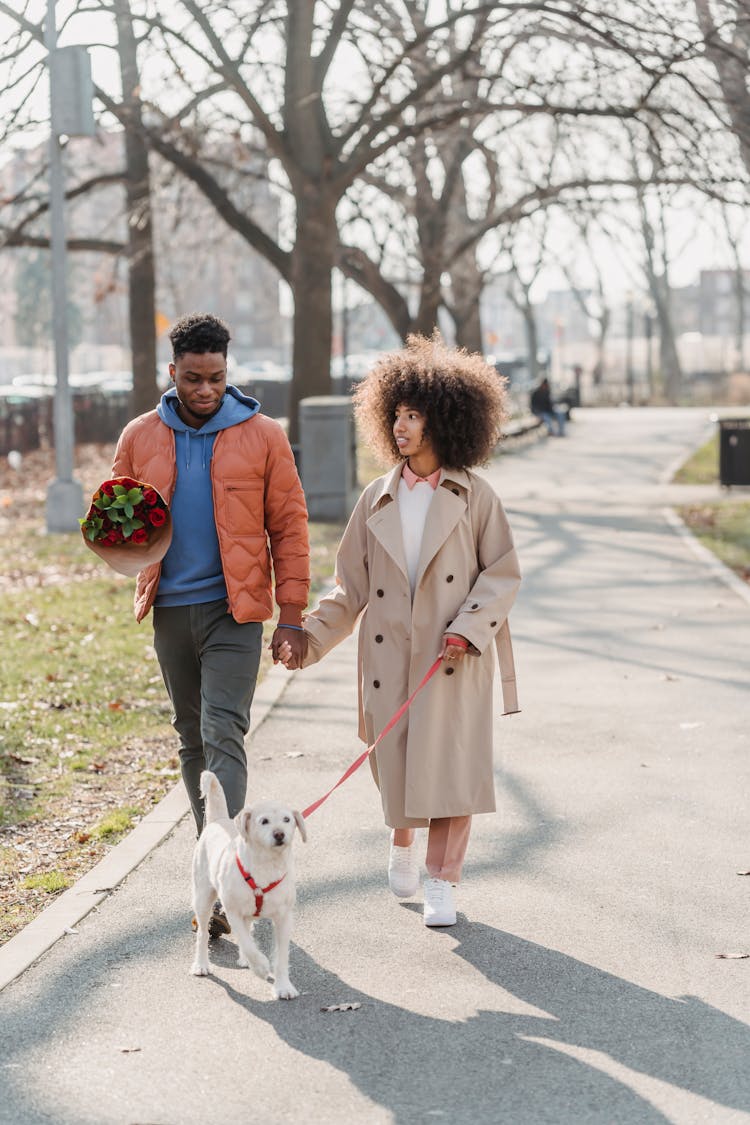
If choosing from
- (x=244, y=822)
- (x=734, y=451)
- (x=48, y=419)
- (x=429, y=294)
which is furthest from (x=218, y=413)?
(x=48, y=419)

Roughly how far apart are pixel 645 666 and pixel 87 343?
113 metres

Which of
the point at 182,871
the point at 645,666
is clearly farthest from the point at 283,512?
the point at 645,666

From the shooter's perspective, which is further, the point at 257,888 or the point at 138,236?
the point at 138,236

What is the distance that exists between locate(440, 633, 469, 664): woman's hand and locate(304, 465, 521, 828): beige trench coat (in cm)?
4

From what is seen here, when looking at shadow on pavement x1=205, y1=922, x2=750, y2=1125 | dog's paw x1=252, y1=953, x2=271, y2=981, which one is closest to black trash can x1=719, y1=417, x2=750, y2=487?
shadow on pavement x1=205, y1=922, x2=750, y2=1125

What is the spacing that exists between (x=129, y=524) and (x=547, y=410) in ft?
111

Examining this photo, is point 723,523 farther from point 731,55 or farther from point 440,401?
point 440,401

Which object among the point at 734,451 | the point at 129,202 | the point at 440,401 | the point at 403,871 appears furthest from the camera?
the point at 129,202

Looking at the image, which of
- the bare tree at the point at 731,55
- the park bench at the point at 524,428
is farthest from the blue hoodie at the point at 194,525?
the park bench at the point at 524,428

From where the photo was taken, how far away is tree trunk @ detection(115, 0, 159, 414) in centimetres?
2034

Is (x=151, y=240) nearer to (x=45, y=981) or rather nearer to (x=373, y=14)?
(x=373, y=14)

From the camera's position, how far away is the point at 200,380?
5238 mm

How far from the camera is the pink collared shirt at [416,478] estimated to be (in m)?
5.42

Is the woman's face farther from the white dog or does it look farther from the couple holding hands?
the white dog
